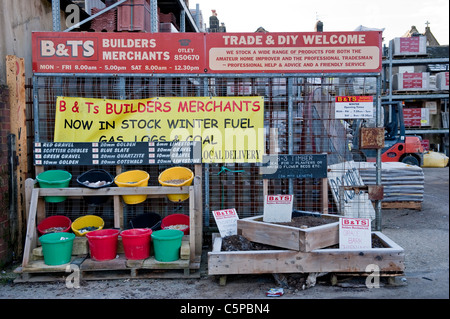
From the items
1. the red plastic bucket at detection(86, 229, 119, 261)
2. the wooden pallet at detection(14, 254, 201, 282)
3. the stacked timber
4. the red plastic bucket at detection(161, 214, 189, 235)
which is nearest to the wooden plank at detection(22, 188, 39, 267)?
the wooden pallet at detection(14, 254, 201, 282)

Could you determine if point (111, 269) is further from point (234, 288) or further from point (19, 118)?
point (19, 118)

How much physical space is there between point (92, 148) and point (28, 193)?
1144 mm

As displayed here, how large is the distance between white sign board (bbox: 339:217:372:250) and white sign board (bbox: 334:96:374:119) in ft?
6.58

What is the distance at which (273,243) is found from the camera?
5.38 metres

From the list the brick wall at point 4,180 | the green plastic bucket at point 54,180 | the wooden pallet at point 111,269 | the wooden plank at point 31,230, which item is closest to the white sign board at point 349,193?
the wooden pallet at point 111,269

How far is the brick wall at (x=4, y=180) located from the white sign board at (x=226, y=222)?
3.12m

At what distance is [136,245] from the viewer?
18.1 feet

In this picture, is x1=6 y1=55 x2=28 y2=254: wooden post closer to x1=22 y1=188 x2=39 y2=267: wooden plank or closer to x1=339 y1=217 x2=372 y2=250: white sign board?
x1=22 y1=188 x2=39 y2=267: wooden plank

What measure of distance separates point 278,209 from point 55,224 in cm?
351

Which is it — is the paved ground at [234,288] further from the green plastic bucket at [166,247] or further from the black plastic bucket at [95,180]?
the black plastic bucket at [95,180]

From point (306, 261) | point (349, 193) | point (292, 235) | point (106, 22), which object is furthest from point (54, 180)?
point (349, 193)

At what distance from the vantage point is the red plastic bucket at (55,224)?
6166 mm

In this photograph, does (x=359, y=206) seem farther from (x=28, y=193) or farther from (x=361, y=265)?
(x=28, y=193)

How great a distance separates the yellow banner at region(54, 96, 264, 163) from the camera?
21.7 ft
